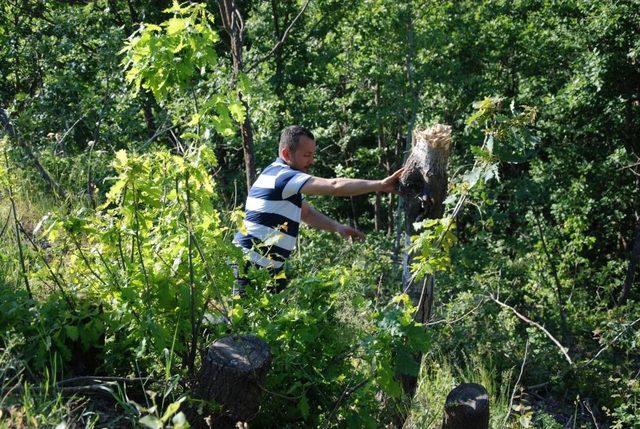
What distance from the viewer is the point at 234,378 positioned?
138 inches

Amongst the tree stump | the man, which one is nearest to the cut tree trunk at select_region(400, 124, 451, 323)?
the man

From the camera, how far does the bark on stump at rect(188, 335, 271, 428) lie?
352 cm

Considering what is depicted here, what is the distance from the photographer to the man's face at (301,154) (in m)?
5.36

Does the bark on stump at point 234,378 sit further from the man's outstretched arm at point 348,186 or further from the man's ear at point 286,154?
the man's ear at point 286,154

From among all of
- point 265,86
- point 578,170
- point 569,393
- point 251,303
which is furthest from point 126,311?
point 578,170

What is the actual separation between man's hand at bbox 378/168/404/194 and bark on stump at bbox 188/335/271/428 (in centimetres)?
151

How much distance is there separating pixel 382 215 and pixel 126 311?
9208 millimetres

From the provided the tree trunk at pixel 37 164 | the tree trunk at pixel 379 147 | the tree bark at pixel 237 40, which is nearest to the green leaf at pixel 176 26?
the tree bark at pixel 237 40

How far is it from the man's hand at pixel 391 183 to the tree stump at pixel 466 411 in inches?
49.8

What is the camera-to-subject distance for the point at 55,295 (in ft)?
13.1

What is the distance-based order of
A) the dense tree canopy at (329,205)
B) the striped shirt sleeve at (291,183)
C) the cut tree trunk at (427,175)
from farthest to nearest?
the striped shirt sleeve at (291,183), the cut tree trunk at (427,175), the dense tree canopy at (329,205)

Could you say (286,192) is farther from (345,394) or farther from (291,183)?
(345,394)

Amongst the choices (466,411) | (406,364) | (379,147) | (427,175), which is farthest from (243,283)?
(379,147)

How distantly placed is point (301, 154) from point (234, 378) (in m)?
2.17
